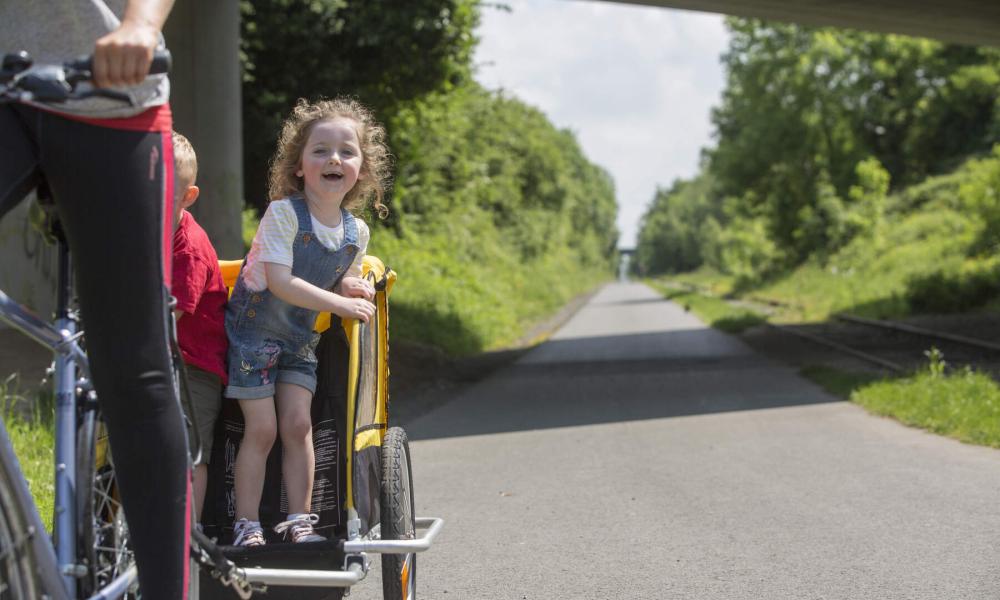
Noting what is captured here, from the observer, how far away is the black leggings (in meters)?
1.93

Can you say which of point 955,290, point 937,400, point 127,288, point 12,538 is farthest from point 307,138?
point 955,290

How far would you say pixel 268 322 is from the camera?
307 centimetres

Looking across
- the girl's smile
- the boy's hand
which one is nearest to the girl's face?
the girl's smile

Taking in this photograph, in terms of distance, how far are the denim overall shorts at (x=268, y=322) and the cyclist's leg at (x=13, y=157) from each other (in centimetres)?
116

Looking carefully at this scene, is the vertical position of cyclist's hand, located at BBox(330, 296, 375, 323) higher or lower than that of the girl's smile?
lower

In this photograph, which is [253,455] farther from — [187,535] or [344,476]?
[187,535]

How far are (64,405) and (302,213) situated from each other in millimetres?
1151

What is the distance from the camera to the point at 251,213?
18734 mm

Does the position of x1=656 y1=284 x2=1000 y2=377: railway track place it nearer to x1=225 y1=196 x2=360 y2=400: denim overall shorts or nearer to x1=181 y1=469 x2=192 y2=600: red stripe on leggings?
x1=225 y1=196 x2=360 y2=400: denim overall shorts

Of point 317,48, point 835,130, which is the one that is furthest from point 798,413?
point 835,130

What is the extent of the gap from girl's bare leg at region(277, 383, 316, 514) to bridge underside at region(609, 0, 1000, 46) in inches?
450

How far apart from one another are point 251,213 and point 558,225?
105 feet

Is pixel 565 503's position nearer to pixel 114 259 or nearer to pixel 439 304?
pixel 114 259

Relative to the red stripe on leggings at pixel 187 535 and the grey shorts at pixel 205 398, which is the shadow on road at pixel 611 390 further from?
the red stripe on leggings at pixel 187 535
